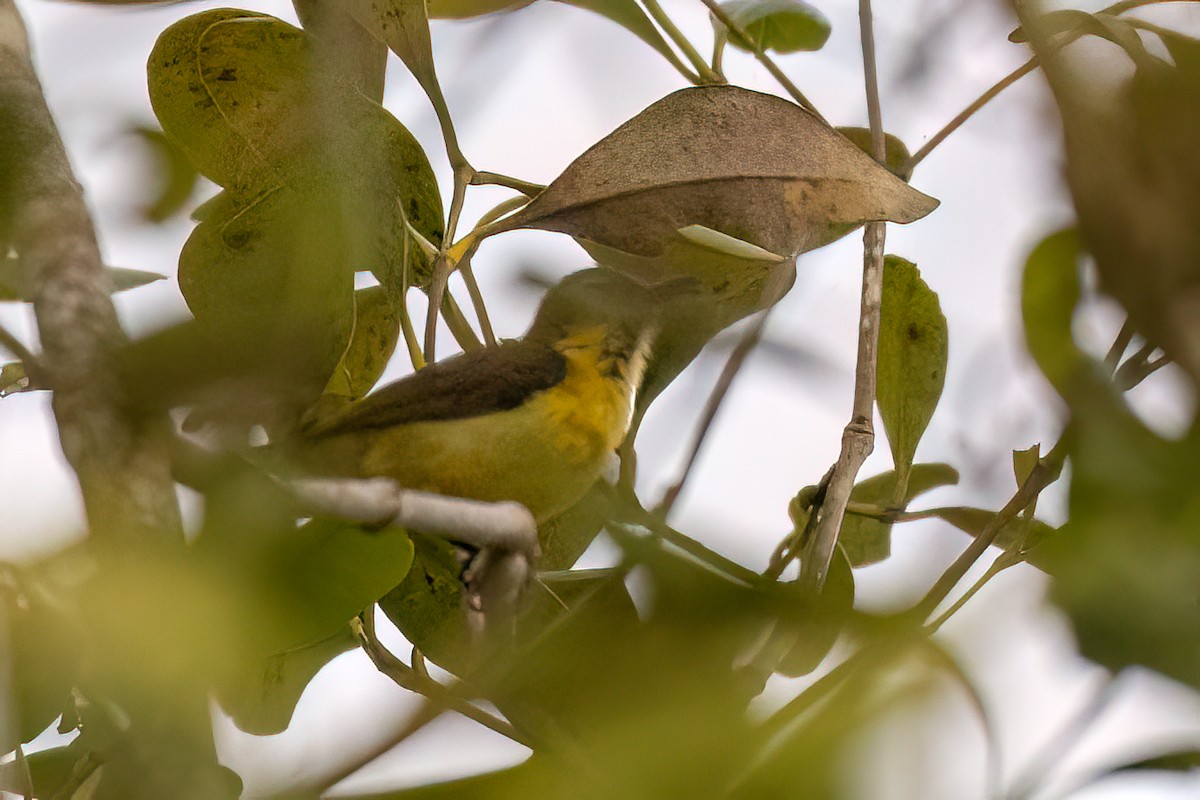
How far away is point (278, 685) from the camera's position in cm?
72

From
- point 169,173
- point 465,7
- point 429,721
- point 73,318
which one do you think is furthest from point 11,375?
point 429,721

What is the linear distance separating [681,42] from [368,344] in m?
0.38

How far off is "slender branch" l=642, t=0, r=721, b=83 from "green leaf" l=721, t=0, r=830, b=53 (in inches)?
3.4

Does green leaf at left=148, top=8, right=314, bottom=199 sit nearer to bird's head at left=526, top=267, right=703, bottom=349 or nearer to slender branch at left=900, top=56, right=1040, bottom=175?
bird's head at left=526, top=267, right=703, bottom=349

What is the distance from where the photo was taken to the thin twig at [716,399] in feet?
1.81

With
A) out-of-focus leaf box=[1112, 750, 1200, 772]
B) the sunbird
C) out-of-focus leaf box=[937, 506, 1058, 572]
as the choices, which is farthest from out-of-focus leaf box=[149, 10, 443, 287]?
out-of-focus leaf box=[1112, 750, 1200, 772]

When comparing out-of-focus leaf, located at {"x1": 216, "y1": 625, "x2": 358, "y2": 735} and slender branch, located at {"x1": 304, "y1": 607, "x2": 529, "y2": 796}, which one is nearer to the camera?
slender branch, located at {"x1": 304, "y1": 607, "x2": 529, "y2": 796}

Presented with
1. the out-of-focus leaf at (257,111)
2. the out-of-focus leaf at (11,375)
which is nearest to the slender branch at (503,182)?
the out-of-focus leaf at (257,111)

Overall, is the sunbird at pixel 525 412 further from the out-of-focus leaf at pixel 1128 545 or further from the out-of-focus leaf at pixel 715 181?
the out-of-focus leaf at pixel 1128 545

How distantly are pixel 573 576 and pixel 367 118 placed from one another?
1.15 feet

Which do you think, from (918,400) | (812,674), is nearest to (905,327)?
(918,400)

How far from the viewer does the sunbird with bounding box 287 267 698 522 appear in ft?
2.73

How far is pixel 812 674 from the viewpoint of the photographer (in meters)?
0.30

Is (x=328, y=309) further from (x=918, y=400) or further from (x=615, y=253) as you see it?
(x=918, y=400)
